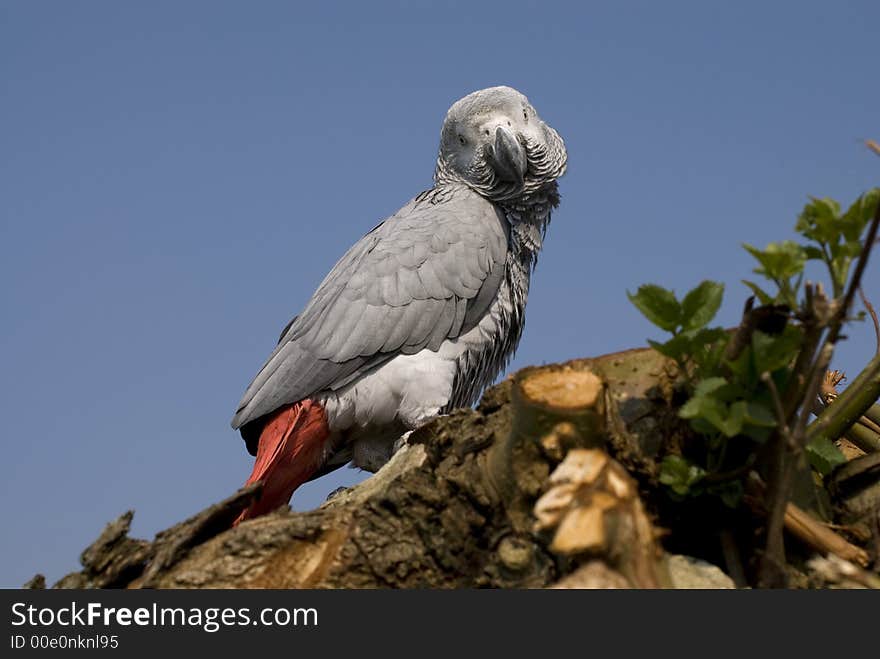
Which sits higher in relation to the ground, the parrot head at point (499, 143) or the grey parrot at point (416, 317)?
the parrot head at point (499, 143)

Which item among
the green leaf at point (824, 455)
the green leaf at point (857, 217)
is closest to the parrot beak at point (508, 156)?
the green leaf at point (824, 455)

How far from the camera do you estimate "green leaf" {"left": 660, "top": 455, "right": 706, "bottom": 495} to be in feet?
8.50

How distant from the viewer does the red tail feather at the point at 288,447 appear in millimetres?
4676

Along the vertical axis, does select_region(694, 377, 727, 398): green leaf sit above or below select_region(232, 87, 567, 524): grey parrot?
below

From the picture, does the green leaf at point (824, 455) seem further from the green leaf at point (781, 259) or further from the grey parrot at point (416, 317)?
the grey parrot at point (416, 317)

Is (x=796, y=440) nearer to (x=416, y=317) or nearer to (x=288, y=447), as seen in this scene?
(x=416, y=317)

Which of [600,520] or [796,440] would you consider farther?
[796,440]

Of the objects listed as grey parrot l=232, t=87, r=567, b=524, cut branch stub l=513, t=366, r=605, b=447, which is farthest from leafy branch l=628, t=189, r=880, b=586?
grey parrot l=232, t=87, r=567, b=524

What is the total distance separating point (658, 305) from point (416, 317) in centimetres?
249

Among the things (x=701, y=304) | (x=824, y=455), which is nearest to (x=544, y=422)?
(x=701, y=304)

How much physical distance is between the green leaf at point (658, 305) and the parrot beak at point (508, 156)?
2.82 metres

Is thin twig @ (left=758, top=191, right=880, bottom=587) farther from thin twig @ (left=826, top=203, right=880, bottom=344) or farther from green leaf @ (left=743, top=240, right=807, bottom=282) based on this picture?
green leaf @ (left=743, top=240, right=807, bottom=282)

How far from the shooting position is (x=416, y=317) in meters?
4.89

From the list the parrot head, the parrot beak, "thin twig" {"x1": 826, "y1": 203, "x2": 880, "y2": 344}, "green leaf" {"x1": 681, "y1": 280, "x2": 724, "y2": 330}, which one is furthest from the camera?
the parrot head
